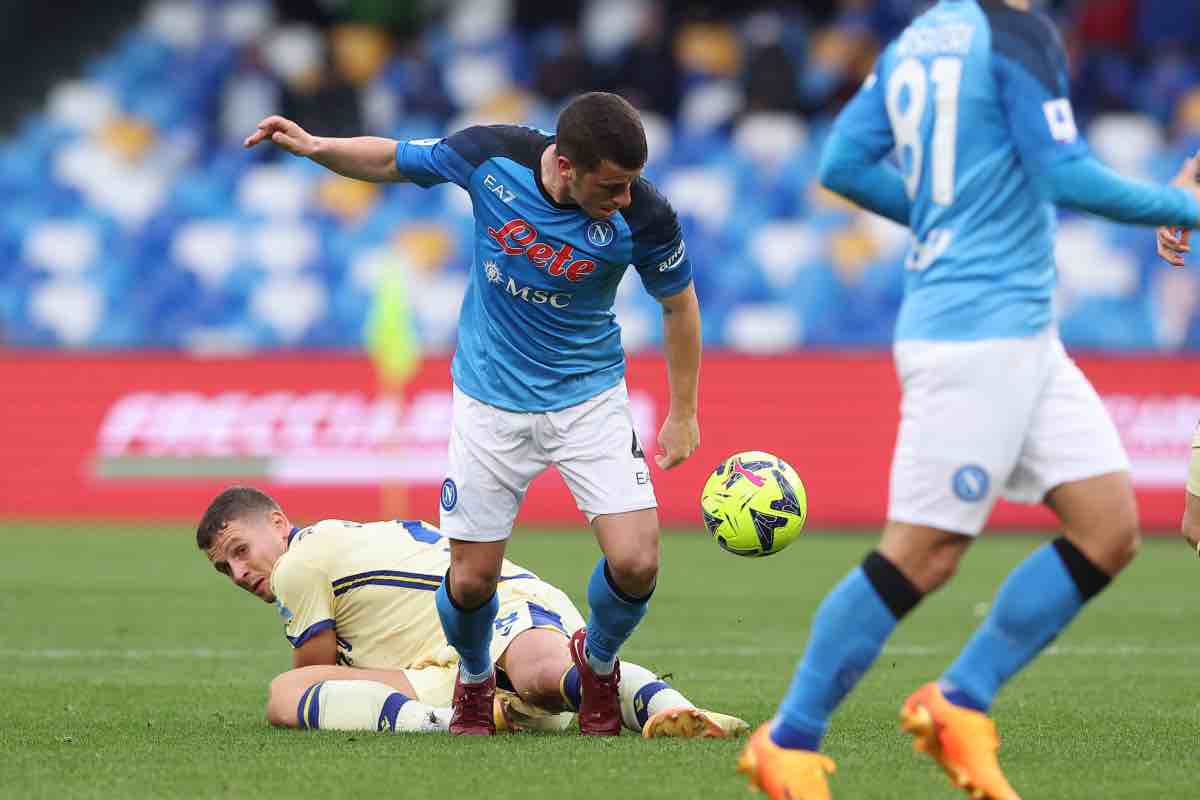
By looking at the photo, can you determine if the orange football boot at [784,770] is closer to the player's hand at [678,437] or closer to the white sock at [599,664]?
the white sock at [599,664]

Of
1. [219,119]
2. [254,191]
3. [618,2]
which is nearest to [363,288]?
[254,191]

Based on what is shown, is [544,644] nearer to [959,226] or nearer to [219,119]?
[959,226]

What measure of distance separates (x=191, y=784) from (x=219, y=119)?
1807cm

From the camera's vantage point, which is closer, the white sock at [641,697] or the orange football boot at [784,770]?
the orange football boot at [784,770]

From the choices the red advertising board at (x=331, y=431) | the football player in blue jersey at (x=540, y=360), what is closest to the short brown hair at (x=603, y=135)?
the football player in blue jersey at (x=540, y=360)

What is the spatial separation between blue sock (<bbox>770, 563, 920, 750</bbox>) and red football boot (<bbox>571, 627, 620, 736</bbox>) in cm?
178

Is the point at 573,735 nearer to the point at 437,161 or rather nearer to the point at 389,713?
the point at 389,713

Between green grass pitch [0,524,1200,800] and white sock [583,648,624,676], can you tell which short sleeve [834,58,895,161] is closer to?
green grass pitch [0,524,1200,800]

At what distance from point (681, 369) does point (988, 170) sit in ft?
6.27

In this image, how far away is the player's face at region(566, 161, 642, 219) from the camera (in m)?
5.51

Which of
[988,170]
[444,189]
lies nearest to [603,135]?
[988,170]

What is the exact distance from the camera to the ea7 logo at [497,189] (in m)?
5.92

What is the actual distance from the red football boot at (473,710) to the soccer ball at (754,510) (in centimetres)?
97

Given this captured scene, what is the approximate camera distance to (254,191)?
69.4 ft
